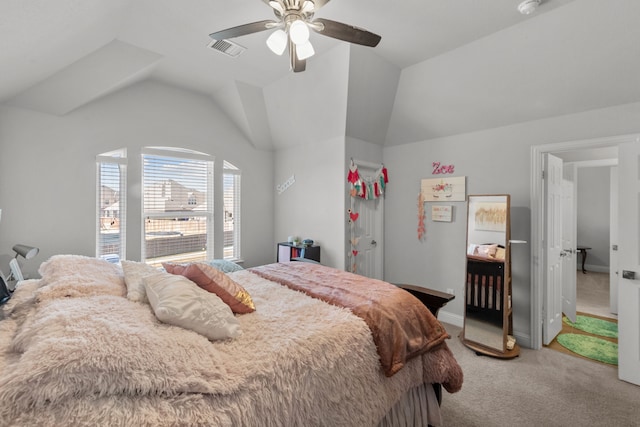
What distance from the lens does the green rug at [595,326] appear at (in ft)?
10.3

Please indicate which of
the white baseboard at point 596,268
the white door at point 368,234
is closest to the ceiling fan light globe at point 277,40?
the white door at point 368,234

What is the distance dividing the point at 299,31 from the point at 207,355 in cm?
172

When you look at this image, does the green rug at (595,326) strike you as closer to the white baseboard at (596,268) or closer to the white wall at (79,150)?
the white baseboard at (596,268)

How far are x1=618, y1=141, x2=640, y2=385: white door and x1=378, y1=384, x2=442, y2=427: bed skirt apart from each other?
186cm

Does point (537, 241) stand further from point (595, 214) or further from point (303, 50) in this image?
point (595, 214)

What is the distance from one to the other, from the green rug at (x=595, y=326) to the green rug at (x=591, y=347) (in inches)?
8.8

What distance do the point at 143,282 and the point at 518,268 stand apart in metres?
3.45

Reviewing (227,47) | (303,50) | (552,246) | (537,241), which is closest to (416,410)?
(537,241)

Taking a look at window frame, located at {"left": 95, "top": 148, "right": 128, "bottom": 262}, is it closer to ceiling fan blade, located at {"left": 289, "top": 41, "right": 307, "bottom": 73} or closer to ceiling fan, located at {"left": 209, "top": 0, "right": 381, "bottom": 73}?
ceiling fan, located at {"left": 209, "top": 0, "right": 381, "bottom": 73}

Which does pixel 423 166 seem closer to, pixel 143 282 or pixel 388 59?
pixel 388 59

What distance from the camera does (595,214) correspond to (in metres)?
6.02

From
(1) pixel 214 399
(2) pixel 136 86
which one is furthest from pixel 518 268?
(2) pixel 136 86

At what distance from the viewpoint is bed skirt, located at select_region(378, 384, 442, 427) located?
150 centimetres

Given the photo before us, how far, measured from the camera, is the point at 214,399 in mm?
924
